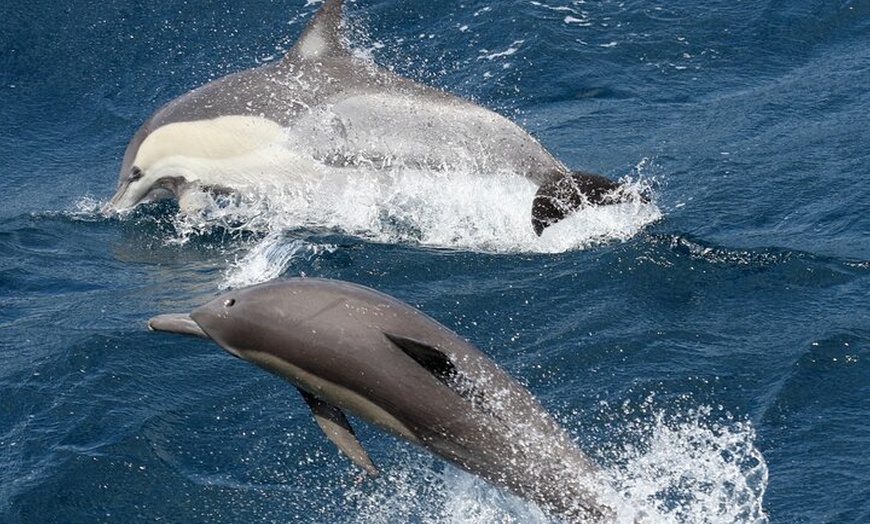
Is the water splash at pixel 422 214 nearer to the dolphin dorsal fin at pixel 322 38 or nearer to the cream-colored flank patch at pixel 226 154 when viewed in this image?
the cream-colored flank patch at pixel 226 154

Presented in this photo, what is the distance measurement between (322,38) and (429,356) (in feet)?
19.6

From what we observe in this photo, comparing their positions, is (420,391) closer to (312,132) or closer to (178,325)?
(178,325)

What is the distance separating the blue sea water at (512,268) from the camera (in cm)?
719

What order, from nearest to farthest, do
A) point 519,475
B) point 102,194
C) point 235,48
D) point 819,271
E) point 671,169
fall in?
1. point 519,475
2. point 819,271
3. point 671,169
4. point 102,194
5. point 235,48

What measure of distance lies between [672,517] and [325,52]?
6.19 m

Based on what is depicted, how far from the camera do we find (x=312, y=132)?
11492mm

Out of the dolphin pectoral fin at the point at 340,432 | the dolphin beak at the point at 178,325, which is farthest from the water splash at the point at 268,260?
the dolphin pectoral fin at the point at 340,432

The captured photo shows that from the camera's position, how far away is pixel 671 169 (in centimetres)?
1133

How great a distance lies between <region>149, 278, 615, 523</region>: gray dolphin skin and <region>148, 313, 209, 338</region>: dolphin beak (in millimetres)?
414

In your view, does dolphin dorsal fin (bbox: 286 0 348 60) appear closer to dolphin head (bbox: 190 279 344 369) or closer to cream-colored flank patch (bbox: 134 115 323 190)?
cream-colored flank patch (bbox: 134 115 323 190)

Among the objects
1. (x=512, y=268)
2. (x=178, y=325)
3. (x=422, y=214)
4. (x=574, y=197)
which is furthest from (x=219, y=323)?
(x=422, y=214)

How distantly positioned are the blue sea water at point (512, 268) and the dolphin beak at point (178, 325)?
0.94 m

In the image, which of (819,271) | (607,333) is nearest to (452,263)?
(607,333)

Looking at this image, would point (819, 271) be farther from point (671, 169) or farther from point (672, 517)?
point (672, 517)
